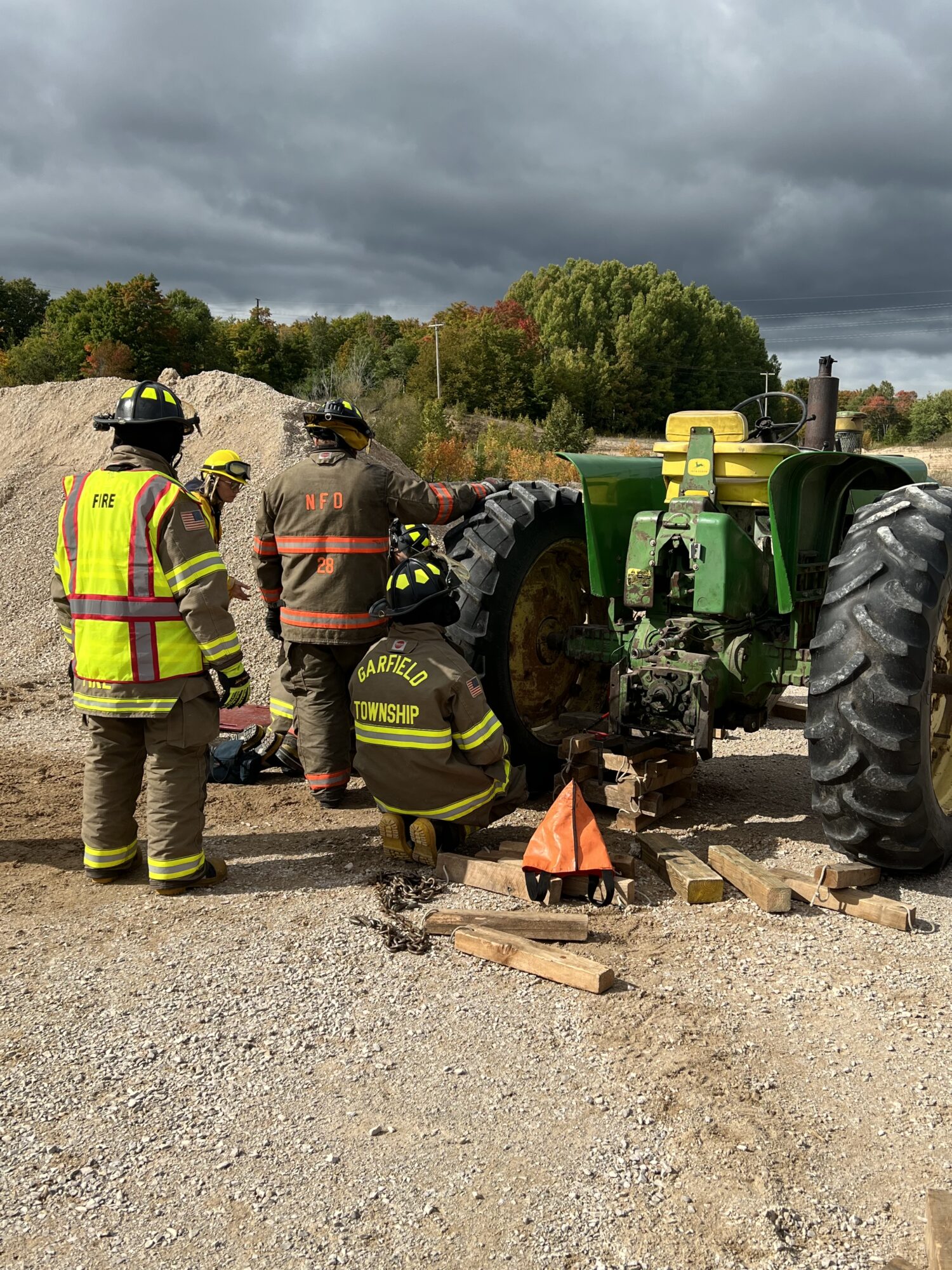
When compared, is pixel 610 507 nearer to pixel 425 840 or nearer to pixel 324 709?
pixel 324 709

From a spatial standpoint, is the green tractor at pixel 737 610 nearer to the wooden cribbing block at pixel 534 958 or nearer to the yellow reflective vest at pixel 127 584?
the wooden cribbing block at pixel 534 958

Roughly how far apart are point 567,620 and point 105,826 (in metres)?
2.66

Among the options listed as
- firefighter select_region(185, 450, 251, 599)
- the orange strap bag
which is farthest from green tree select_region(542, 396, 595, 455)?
the orange strap bag

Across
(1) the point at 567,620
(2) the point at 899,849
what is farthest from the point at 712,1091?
(1) the point at 567,620

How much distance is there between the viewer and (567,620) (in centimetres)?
568

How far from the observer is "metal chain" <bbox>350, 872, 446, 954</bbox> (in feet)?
12.0

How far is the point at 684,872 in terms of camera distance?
4.16 m

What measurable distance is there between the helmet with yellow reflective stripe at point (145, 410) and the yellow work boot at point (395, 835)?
185 centimetres

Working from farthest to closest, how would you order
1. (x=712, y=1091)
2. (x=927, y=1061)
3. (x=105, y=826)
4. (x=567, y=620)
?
1. (x=567, y=620)
2. (x=105, y=826)
3. (x=927, y=1061)
4. (x=712, y=1091)

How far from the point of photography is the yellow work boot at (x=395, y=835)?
4.44 meters

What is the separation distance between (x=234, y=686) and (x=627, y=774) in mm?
1885

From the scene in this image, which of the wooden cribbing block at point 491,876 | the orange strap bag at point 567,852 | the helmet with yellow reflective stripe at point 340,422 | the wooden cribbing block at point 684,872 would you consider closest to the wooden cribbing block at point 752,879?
the wooden cribbing block at point 684,872

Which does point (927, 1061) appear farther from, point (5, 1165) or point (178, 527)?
point (178, 527)

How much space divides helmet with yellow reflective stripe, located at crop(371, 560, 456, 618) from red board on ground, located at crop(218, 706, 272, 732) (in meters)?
2.71
